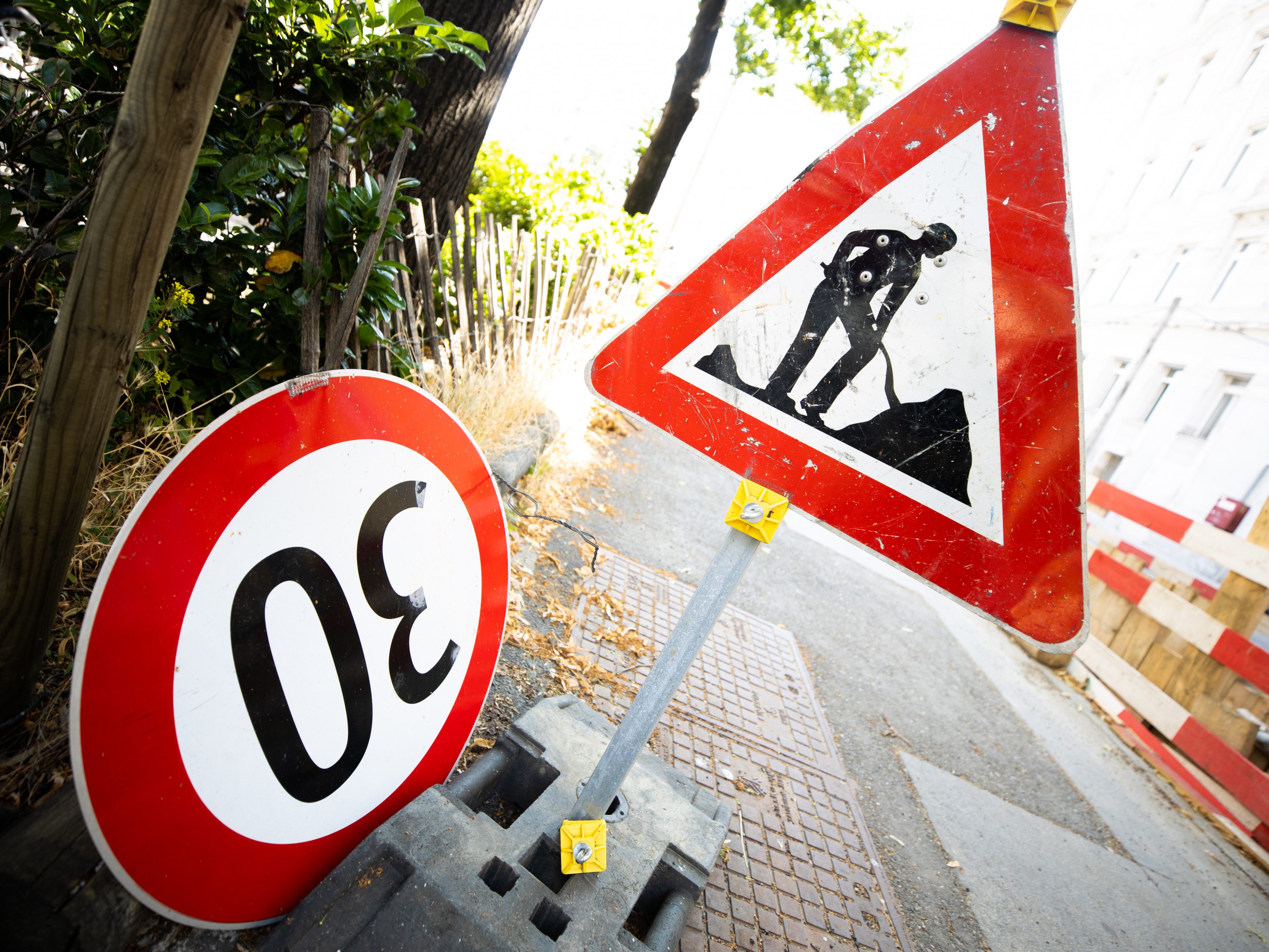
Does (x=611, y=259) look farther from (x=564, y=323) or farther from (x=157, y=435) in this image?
(x=157, y=435)

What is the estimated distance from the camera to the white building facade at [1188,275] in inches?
730

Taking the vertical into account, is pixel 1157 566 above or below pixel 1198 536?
above

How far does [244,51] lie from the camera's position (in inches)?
68.9

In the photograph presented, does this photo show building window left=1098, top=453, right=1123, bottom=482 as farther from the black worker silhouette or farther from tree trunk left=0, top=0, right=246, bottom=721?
tree trunk left=0, top=0, right=246, bottom=721

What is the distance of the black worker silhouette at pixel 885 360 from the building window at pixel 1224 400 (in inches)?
933

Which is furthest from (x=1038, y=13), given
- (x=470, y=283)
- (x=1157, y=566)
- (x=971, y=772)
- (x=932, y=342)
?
(x=1157, y=566)

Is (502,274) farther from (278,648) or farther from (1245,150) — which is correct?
(1245,150)

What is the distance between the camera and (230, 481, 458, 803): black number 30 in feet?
3.82

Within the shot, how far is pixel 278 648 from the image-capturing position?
47.6 inches

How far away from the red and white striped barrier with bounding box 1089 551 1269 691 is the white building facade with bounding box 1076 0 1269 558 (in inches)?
566

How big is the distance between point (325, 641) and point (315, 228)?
964 mm

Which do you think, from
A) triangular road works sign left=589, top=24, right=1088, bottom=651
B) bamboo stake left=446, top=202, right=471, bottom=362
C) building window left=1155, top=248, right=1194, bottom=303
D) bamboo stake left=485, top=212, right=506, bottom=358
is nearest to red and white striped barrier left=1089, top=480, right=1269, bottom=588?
triangular road works sign left=589, top=24, right=1088, bottom=651

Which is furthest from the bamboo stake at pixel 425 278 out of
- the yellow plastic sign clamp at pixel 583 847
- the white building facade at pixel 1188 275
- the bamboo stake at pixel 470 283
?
the white building facade at pixel 1188 275

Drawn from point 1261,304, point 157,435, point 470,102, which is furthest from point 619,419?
point 1261,304
